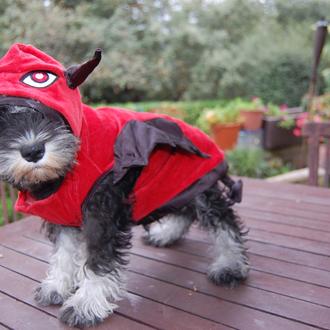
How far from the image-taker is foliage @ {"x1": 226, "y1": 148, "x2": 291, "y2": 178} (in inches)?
279

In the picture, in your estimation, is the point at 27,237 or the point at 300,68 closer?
the point at 27,237

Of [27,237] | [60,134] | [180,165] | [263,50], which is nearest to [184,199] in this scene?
[180,165]

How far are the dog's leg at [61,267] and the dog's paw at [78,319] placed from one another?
0.21 meters

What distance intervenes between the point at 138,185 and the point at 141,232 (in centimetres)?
118

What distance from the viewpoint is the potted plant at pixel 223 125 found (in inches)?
297

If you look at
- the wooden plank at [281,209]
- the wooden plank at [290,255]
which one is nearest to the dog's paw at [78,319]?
the wooden plank at [290,255]

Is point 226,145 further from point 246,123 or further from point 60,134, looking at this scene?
point 60,134

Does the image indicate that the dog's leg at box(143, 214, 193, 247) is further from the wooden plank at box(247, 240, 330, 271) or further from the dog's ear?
the dog's ear

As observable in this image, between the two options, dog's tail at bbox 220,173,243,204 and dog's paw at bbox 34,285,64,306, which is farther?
dog's tail at bbox 220,173,243,204

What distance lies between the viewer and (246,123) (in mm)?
7996

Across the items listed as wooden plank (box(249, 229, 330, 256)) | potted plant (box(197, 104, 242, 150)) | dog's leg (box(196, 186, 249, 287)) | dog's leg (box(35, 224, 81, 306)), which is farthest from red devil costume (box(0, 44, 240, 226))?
potted plant (box(197, 104, 242, 150))

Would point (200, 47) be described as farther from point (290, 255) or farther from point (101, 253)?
point (101, 253)

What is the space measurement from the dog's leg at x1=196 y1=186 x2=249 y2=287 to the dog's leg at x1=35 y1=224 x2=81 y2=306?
0.79 metres

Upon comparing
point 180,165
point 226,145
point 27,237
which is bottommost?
point 226,145
